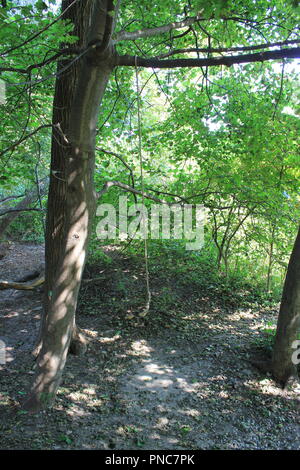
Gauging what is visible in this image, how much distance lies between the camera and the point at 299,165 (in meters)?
4.94

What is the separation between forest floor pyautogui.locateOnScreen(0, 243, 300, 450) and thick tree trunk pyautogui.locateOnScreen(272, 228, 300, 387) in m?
0.16

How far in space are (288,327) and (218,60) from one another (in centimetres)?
276

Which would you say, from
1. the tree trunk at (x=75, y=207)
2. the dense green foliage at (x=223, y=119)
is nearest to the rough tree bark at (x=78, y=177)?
the tree trunk at (x=75, y=207)

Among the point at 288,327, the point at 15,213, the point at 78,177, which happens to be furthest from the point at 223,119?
the point at 15,213

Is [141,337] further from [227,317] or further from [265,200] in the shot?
[265,200]

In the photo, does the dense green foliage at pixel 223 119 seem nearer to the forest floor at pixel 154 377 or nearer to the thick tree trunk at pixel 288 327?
the thick tree trunk at pixel 288 327

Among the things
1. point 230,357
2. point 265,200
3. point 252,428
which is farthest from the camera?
point 265,200

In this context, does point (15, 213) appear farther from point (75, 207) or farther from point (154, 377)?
point (75, 207)

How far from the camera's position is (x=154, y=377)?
4.04 metres

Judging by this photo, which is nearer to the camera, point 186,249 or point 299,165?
point 299,165

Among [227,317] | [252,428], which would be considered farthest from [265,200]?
[252,428]

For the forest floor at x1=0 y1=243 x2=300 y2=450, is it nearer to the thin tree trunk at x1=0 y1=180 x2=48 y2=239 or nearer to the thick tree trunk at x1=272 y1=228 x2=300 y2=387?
the thick tree trunk at x1=272 y1=228 x2=300 y2=387
